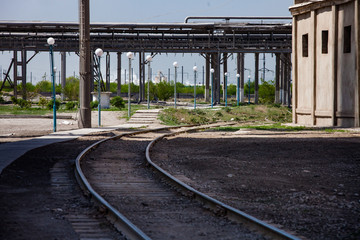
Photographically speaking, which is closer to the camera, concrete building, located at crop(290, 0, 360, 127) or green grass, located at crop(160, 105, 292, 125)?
concrete building, located at crop(290, 0, 360, 127)

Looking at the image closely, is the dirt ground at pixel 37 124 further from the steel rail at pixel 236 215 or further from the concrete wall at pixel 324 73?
the steel rail at pixel 236 215

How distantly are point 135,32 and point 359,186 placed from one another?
48.3 meters

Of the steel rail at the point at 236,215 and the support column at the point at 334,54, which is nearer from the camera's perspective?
the steel rail at the point at 236,215

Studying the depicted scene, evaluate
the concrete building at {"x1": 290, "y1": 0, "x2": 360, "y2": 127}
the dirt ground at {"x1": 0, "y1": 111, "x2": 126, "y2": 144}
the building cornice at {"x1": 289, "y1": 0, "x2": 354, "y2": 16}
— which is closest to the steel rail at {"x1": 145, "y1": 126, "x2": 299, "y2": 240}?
the dirt ground at {"x1": 0, "y1": 111, "x2": 126, "y2": 144}

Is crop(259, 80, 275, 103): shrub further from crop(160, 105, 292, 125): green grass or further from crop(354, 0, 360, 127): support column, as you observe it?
crop(354, 0, 360, 127): support column

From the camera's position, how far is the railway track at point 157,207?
6.98 metres

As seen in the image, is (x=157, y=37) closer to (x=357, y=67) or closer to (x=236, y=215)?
(x=357, y=67)

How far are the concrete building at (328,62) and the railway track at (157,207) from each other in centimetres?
1407

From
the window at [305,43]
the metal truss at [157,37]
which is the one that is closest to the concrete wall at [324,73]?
the window at [305,43]

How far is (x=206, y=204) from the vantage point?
878cm

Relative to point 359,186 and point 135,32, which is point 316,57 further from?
point 135,32

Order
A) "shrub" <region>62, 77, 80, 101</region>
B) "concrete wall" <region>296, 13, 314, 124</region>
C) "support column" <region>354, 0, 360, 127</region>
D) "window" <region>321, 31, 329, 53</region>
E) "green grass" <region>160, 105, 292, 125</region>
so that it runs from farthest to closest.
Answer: "shrub" <region>62, 77, 80, 101</region>, "green grass" <region>160, 105, 292, 125</region>, "concrete wall" <region>296, 13, 314, 124</region>, "window" <region>321, 31, 329, 53</region>, "support column" <region>354, 0, 360, 127</region>

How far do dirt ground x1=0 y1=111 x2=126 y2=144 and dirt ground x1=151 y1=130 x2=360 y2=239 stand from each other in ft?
22.4

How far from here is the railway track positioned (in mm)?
6980
